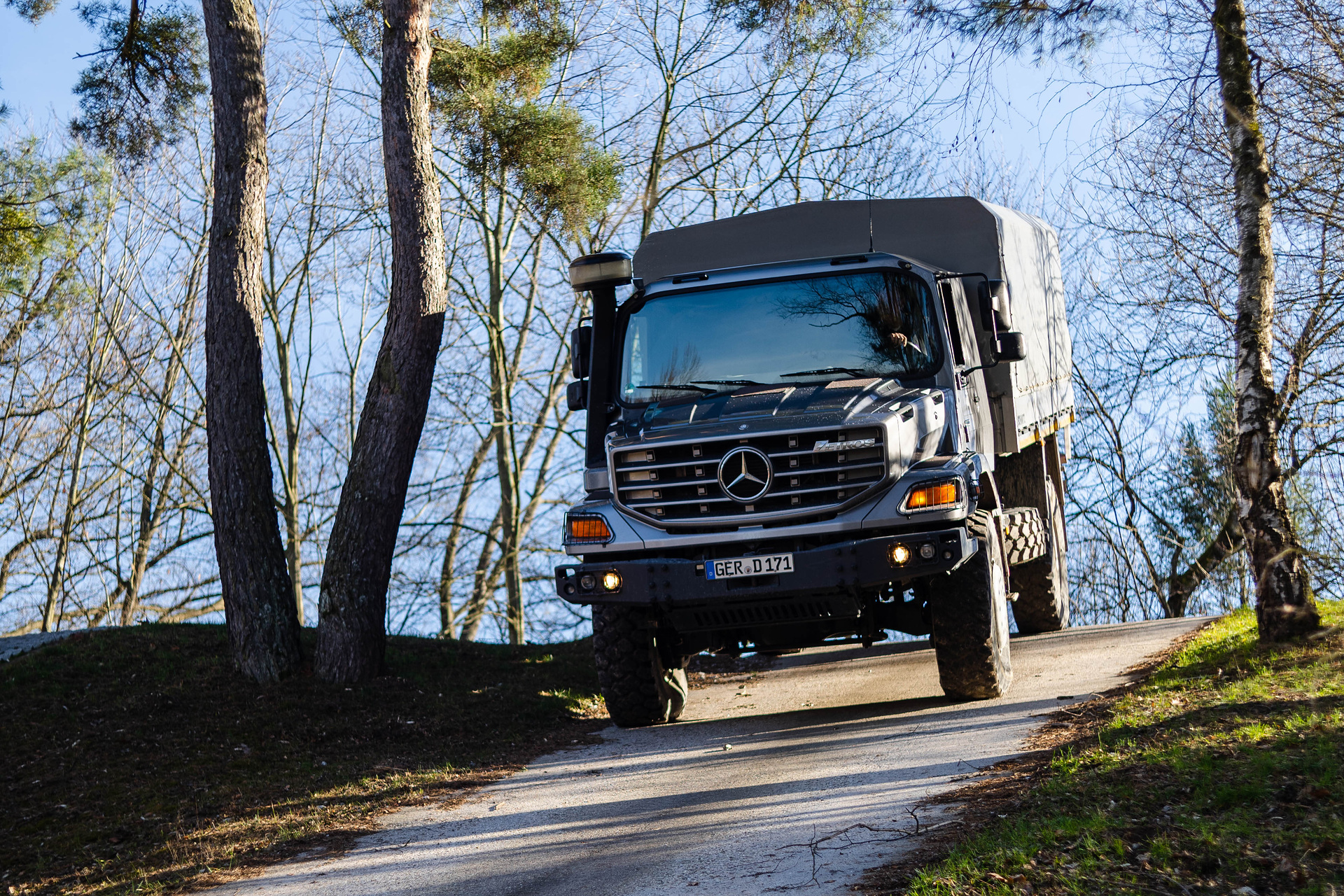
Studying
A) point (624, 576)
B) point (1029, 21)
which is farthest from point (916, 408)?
point (1029, 21)

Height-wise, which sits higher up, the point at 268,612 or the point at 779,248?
the point at 779,248

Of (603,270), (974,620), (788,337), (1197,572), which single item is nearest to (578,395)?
(603,270)

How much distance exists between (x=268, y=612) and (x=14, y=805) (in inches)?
124

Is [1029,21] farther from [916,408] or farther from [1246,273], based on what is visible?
[916,408]

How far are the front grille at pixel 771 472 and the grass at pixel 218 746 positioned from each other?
2250 millimetres

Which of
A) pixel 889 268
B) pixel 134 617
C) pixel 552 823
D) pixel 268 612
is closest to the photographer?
pixel 552 823

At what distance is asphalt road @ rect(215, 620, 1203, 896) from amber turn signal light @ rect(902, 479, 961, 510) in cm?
142

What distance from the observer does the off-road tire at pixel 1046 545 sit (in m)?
10.7

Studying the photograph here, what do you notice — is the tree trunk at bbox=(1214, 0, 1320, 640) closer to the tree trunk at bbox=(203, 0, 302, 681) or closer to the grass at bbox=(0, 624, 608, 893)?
the grass at bbox=(0, 624, 608, 893)

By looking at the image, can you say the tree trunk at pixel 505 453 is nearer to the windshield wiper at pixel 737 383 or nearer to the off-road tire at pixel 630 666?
the off-road tire at pixel 630 666

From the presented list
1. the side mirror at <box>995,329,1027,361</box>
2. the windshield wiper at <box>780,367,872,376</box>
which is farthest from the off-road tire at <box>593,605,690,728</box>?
the side mirror at <box>995,329,1027,361</box>

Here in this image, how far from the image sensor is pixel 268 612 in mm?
10242

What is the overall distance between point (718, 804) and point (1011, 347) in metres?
4.10

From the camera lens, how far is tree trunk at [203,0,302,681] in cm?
1025
